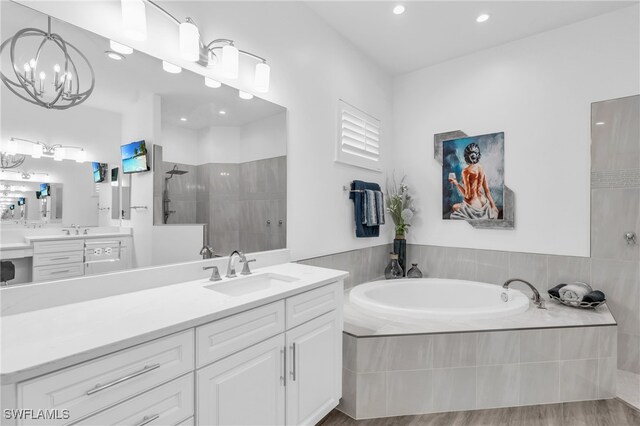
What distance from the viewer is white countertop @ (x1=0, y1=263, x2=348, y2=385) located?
777mm

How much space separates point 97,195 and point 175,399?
38.3 inches

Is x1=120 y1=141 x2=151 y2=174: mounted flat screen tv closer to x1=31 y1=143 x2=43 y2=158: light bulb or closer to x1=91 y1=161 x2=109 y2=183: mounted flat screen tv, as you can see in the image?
x1=91 y1=161 x2=109 y2=183: mounted flat screen tv

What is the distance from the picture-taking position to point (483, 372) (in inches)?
77.4

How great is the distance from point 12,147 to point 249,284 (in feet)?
3.91

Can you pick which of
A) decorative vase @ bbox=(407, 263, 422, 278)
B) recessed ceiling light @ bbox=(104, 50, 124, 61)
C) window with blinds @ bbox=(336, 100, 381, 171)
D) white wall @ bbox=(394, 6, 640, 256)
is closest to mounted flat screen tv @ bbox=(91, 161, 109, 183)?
recessed ceiling light @ bbox=(104, 50, 124, 61)

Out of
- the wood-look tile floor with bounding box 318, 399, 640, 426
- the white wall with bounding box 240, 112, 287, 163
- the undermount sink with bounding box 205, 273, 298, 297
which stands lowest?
the wood-look tile floor with bounding box 318, 399, 640, 426

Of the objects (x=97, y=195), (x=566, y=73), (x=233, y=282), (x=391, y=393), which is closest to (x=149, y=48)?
(x=97, y=195)

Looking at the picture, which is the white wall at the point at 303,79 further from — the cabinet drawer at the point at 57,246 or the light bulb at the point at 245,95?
the cabinet drawer at the point at 57,246

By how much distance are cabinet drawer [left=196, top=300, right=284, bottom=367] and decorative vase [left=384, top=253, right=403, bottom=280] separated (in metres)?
2.00

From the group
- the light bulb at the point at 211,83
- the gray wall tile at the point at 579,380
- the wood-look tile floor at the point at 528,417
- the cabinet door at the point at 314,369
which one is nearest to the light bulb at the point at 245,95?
the light bulb at the point at 211,83

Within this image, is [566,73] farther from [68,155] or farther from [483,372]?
[68,155]

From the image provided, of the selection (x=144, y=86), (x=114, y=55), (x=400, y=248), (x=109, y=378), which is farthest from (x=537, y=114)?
(x=109, y=378)

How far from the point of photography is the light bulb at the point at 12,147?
1146mm

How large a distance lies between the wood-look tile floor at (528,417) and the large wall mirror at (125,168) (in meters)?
1.31
